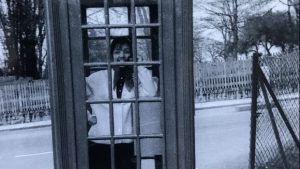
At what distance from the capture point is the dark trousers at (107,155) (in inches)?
144

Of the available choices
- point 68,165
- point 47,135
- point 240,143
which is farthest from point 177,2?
point 240,143

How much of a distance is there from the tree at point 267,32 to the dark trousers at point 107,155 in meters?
1.45

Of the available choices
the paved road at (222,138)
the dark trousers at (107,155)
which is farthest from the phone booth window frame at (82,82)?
the paved road at (222,138)

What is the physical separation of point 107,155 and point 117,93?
20.7 inches

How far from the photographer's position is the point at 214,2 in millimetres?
4207

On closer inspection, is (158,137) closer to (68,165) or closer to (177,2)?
(68,165)

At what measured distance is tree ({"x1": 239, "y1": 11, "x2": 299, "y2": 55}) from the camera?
13.1 ft

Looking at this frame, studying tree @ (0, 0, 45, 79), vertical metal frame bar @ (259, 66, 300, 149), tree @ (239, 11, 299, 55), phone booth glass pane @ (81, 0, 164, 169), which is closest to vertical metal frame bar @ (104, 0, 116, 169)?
phone booth glass pane @ (81, 0, 164, 169)

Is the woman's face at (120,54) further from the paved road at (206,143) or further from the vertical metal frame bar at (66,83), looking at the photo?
the paved road at (206,143)

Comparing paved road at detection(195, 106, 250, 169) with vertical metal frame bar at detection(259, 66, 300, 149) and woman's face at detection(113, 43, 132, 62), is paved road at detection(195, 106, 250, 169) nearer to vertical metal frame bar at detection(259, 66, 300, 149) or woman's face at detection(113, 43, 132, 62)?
vertical metal frame bar at detection(259, 66, 300, 149)

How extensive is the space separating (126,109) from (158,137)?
12.5 inches

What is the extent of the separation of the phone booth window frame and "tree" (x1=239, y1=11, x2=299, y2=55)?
101 centimetres

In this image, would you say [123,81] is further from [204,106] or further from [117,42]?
[204,106]

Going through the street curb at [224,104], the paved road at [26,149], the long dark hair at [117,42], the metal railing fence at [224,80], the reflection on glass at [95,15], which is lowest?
the paved road at [26,149]
